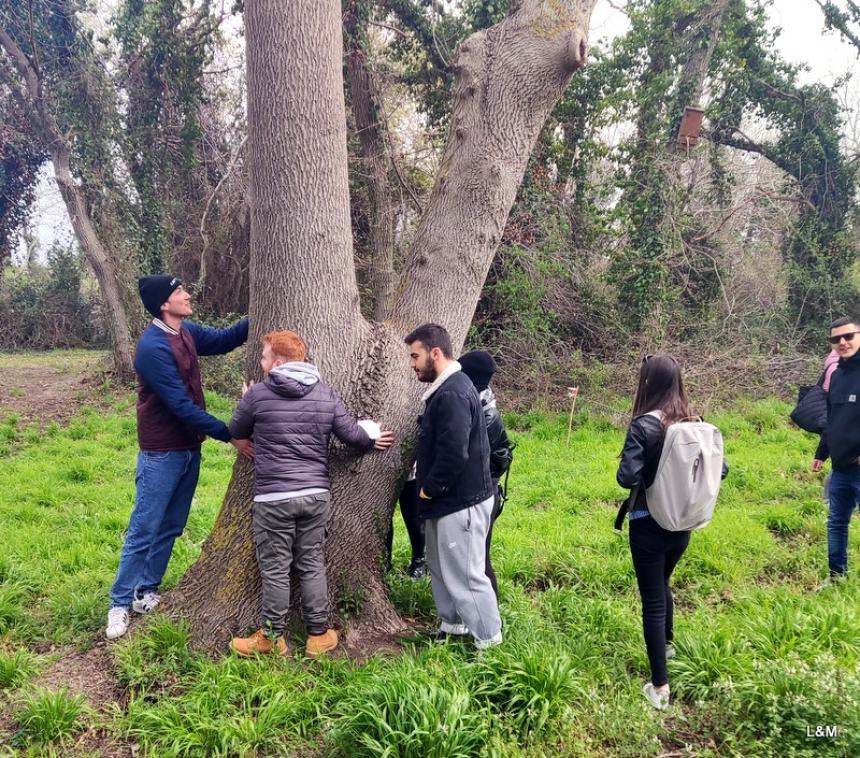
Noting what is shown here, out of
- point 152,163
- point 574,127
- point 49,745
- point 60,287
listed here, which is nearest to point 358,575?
point 49,745

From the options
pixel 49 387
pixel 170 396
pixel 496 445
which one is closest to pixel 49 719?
pixel 170 396

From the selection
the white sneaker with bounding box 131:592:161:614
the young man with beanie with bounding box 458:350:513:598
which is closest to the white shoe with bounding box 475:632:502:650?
the young man with beanie with bounding box 458:350:513:598

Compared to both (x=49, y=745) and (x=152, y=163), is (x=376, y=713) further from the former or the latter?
(x=152, y=163)

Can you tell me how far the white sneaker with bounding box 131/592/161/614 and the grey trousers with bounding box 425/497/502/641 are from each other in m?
1.75

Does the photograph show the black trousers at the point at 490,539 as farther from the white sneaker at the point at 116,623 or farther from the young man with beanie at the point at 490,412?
the white sneaker at the point at 116,623

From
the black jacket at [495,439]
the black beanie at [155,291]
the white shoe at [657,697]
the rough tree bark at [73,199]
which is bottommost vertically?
the white shoe at [657,697]

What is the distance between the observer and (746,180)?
12.3 meters

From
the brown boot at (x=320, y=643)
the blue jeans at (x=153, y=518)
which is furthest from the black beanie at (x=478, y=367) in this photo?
the blue jeans at (x=153, y=518)

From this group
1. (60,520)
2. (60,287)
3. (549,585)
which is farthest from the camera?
(60,287)

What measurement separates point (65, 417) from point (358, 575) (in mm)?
Result: 8067

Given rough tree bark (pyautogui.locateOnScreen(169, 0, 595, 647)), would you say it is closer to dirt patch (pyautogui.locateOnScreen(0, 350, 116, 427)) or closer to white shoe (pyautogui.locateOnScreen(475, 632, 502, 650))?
white shoe (pyautogui.locateOnScreen(475, 632, 502, 650))

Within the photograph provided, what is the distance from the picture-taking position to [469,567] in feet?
10.5

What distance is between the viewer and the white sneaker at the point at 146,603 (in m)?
3.59

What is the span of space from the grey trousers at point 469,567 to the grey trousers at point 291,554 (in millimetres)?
638
